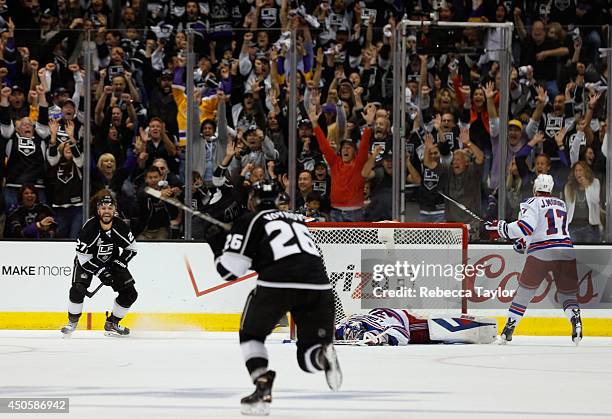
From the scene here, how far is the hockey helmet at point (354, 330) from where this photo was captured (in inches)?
390

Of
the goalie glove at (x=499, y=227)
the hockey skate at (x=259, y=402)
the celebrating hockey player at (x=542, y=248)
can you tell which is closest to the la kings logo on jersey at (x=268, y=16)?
the goalie glove at (x=499, y=227)

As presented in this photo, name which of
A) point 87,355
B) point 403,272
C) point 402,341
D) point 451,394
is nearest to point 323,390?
point 451,394

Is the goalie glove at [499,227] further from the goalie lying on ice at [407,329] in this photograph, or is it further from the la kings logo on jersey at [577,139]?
the la kings logo on jersey at [577,139]

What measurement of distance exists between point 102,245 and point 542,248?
3.65 metres

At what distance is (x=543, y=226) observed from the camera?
10234 mm

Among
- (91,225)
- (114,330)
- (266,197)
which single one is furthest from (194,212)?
(114,330)

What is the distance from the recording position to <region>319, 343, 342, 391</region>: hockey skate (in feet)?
19.0

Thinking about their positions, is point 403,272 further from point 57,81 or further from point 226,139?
point 57,81

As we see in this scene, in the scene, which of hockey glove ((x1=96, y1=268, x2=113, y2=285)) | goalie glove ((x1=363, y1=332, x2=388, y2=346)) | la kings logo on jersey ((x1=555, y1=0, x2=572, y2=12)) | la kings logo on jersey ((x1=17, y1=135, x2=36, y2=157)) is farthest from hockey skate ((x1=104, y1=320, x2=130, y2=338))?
la kings logo on jersey ((x1=555, y1=0, x2=572, y2=12))

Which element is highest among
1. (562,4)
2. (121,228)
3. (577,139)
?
(562,4)

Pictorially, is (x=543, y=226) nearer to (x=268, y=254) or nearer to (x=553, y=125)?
(x=553, y=125)

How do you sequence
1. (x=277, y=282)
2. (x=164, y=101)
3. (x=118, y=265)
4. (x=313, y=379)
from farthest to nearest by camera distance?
(x=164, y=101), (x=118, y=265), (x=313, y=379), (x=277, y=282)

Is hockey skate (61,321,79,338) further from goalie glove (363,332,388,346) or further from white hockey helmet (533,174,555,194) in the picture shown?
white hockey helmet (533,174,555,194)

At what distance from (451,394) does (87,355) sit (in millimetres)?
3228
